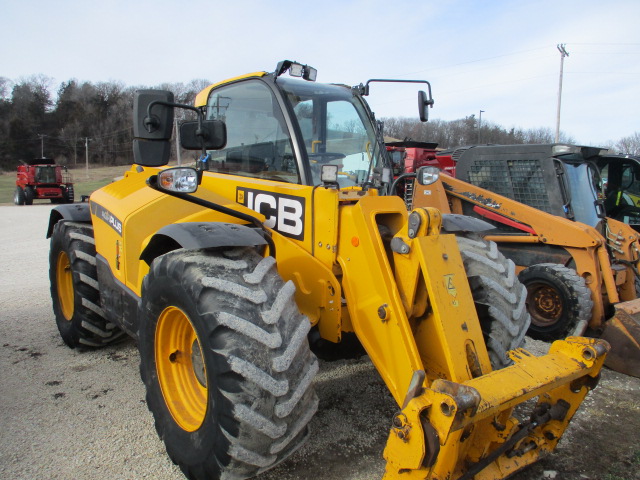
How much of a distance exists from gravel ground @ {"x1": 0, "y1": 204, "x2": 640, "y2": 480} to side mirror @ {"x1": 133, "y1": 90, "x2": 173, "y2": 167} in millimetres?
1734

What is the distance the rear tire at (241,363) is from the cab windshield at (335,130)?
870mm

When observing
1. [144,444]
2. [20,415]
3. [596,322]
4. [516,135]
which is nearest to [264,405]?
[144,444]

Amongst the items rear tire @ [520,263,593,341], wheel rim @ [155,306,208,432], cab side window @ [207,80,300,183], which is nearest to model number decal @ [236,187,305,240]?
cab side window @ [207,80,300,183]

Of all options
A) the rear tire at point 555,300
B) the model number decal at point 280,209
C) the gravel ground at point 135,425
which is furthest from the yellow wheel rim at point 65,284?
the rear tire at point 555,300

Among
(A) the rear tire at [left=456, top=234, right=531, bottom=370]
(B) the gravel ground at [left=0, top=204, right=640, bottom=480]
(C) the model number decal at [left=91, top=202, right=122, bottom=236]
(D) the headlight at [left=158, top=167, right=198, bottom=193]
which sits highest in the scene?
(D) the headlight at [left=158, top=167, right=198, bottom=193]

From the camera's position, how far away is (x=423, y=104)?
3805 mm

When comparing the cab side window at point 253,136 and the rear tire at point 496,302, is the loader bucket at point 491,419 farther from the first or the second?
the cab side window at point 253,136

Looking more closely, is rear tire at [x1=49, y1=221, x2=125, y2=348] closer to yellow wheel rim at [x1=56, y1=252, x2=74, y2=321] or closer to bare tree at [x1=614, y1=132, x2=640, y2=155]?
yellow wheel rim at [x1=56, y1=252, x2=74, y2=321]

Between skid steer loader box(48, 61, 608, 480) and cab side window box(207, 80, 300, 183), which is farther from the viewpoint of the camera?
cab side window box(207, 80, 300, 183)

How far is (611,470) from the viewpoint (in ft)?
9.57

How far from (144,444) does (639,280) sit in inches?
231

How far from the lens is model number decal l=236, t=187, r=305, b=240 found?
2.90 metres

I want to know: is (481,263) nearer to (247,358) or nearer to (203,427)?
(247,358)

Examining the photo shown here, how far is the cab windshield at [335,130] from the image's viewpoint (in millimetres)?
3100
